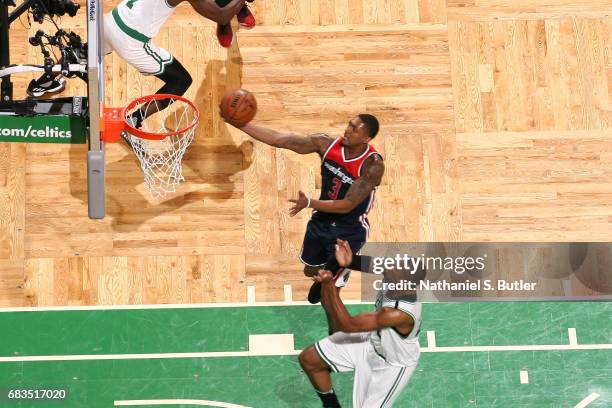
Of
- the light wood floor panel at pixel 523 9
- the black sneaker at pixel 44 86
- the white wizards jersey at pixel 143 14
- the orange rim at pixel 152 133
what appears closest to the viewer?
the orange rim at pixel 152 133

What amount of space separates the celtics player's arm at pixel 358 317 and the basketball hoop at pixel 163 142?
2149 mm

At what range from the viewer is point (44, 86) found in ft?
28.7

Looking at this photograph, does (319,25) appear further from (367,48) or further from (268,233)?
(268,233)

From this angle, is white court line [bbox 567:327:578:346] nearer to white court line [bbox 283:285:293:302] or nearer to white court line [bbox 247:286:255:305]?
white court line [bbox 283:285:293:302]

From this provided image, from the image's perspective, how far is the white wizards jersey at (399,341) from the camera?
7000mm

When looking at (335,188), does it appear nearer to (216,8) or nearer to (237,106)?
(237,106)

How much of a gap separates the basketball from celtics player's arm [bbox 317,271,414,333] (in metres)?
1.83

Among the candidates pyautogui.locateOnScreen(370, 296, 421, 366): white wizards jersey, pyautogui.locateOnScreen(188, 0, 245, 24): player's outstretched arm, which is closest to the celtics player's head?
pyautogui.locateOnScreen(370, 296, 421, 366): white wizards jersey

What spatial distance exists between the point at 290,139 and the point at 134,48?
163 cm

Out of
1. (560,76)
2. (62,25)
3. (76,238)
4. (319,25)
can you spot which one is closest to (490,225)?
(560,76)

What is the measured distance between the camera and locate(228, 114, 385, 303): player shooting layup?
755cm

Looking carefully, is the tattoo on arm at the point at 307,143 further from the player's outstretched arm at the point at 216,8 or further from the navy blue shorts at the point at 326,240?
the player's outstretched arm at the point at 216,8

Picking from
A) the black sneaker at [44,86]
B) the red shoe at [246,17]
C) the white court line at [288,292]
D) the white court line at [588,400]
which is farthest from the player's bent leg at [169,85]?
the white court line at [588,400]

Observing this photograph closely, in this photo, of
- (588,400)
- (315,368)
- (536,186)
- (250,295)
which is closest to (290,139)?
(250,295)
